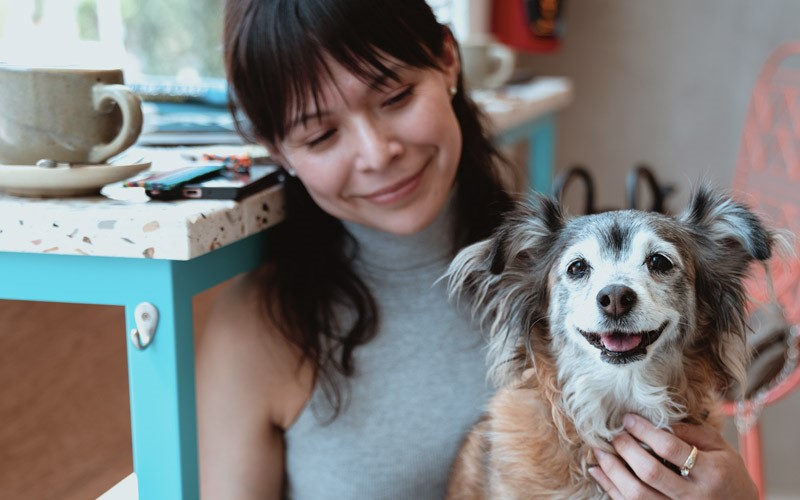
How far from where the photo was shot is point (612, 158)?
3574 millimetres

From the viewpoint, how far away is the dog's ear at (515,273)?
1.23 meters

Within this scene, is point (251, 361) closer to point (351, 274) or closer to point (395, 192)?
point (351, 274)

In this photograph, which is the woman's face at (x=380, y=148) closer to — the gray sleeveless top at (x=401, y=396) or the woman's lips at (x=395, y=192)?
the woman's lips at (x=395, y=192)

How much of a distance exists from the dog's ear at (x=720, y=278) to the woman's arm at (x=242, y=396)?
0.64 m

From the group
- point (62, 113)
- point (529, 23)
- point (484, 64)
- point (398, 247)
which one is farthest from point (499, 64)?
point (62, 113)

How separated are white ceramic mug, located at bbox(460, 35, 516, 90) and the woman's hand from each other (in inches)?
52.3

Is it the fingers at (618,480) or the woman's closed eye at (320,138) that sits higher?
the woman's closed eye at (320,138)

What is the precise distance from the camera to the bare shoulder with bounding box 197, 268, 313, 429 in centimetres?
135

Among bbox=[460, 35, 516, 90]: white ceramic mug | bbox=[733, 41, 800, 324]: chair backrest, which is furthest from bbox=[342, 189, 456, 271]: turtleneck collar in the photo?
bbox=[733, 41, 800, 324]: chair backrest

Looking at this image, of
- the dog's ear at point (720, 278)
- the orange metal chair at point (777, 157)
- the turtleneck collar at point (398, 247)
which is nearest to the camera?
the dog's ear at point (720, 278)

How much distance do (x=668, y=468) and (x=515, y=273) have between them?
35cm

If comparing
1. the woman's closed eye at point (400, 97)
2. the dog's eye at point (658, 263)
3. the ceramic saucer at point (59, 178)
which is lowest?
the dog's eye at point (658, 263)

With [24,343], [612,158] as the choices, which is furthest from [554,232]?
[612,158]

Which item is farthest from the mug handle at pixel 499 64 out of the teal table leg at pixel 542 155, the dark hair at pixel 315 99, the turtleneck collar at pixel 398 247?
the turtleneck collar at pixel 398 247
